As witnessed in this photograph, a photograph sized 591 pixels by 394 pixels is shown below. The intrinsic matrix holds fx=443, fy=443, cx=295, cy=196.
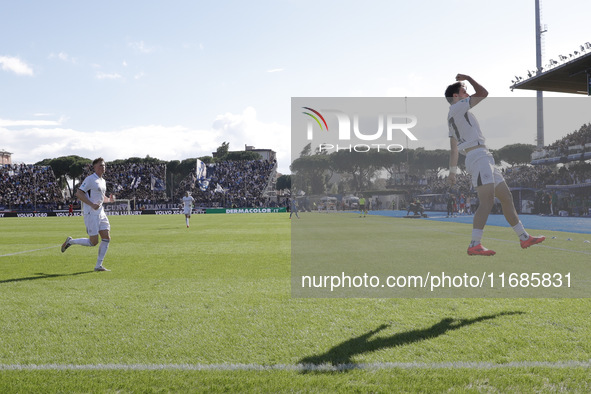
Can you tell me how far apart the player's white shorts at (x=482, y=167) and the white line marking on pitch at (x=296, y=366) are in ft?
8.41

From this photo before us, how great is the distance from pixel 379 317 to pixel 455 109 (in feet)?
9.22

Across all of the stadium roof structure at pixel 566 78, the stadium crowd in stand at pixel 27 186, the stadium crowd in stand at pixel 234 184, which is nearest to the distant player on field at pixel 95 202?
the stadium roof structure at pixel 566 78

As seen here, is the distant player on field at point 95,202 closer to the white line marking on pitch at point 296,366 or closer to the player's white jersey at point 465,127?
the white line marking on pitch at point 296,366

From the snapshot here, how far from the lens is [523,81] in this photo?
44.7 ft

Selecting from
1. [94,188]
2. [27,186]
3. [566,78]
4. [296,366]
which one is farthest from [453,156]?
[27,186]

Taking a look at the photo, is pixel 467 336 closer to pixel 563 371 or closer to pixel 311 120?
pixel 563 371

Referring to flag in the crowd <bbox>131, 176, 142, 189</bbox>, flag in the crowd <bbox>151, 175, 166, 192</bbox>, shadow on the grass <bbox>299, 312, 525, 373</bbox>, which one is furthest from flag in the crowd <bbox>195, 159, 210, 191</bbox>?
shadow on the grass <bbox>299, 312, 525, 373</bbox>

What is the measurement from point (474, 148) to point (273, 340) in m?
3.48

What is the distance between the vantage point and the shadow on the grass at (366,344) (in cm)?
367

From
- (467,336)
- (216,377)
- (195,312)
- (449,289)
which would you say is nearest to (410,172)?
(449,289)

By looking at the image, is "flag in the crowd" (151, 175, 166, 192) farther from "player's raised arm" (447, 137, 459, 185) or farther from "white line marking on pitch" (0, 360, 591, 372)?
"white line marking on pitch" (0, 360, 591, 372)

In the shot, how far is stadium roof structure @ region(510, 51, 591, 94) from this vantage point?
1454cm

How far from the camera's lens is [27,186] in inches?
2557

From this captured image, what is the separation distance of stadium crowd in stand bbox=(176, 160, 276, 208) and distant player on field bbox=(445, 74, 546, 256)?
55.3 meters
